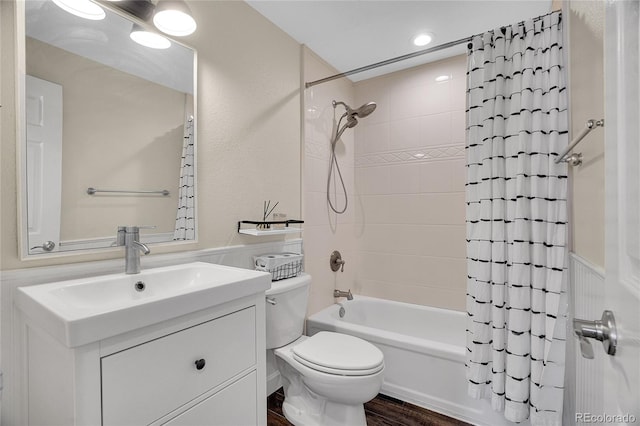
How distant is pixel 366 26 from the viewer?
6.87 feet

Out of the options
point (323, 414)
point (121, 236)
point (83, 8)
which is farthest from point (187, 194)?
point (323, 414)

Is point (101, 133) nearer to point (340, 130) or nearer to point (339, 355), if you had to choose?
point (339, 355)

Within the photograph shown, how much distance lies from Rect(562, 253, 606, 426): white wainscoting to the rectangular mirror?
163 cm

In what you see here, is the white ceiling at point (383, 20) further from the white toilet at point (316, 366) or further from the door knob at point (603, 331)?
the door knob at point (603, 331)

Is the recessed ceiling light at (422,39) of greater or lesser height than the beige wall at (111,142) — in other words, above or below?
above

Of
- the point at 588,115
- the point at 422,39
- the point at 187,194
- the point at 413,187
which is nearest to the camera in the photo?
the point at 588,115

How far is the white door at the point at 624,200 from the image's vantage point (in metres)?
0.40

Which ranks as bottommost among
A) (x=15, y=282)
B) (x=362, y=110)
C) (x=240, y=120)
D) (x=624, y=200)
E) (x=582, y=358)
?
(x=582, y=358)

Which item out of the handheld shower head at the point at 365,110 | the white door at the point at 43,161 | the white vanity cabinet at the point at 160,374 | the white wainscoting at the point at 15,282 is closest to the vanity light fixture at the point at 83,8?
the white door at the point at 43,161

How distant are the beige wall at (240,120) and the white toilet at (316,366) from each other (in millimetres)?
438

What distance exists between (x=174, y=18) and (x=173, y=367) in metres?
1.41

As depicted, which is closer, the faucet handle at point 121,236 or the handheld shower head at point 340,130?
the faucet handle at point 121,236

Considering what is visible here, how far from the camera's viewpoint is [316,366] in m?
1.55

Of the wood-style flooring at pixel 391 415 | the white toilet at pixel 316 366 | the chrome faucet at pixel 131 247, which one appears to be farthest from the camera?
the wood-style flooring at pixel 391 415
